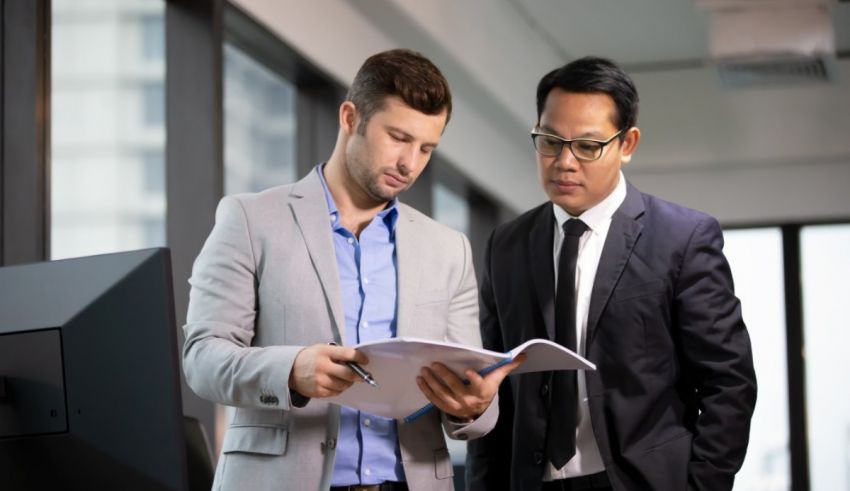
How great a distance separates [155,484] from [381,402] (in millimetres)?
555

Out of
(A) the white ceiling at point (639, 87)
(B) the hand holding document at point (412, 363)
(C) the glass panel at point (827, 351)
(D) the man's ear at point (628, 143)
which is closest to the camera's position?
(B) the hand holding document at point (412, 363)

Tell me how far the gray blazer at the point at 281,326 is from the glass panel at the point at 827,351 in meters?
6.83

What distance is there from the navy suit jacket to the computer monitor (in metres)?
1.07

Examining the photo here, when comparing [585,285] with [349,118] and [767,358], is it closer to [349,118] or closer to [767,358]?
[349,118]

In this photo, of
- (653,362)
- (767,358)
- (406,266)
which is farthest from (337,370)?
(767,358)

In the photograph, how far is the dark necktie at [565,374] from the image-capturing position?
2.48 meters

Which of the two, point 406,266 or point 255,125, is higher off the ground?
point 255,125

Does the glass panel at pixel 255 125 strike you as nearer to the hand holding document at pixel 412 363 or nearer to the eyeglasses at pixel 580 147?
the eyeglasses at pixel 580 147

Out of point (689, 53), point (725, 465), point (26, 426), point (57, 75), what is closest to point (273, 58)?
point (57, 75)

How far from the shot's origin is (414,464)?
2.16 meters

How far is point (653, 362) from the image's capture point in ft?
8.29

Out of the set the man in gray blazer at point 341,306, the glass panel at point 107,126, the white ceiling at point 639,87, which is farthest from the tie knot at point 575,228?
the white ceiling at point 639,87

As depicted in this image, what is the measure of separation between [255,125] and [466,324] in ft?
9.29

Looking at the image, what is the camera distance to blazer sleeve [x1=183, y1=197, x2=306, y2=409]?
2.02m
